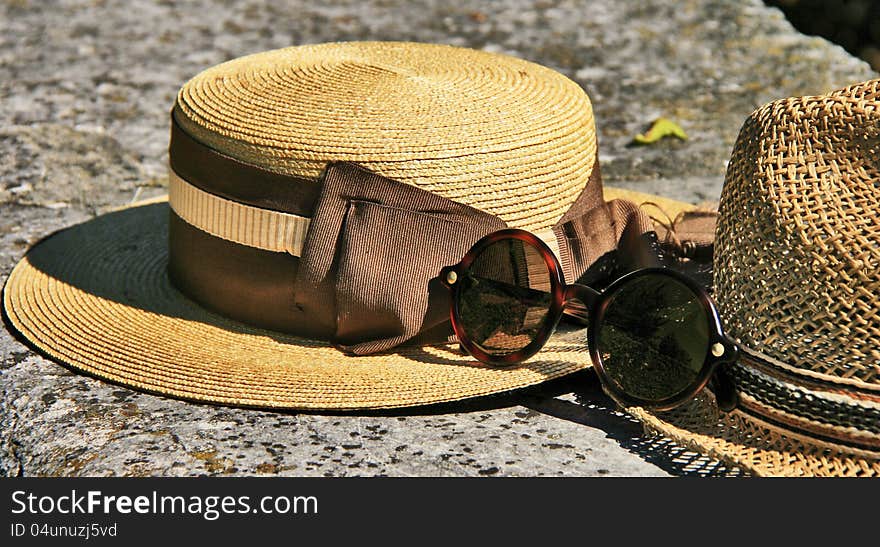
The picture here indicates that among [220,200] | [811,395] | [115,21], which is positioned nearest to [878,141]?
[811,395]

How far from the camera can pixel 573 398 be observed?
1.90 m

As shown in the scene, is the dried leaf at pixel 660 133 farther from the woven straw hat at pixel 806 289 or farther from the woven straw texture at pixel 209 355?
the woven straw hat at pixel 806 289

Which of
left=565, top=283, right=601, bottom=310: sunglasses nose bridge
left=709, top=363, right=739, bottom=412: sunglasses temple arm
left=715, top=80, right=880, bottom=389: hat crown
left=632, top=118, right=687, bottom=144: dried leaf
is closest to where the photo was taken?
left=715, top=80, right=880, bottom=389: hat crown

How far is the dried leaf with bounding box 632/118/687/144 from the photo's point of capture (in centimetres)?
365

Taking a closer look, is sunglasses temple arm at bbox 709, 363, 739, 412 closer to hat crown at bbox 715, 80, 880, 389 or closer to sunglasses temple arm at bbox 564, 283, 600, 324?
hat crown at bbox 715, 80, 880, 389

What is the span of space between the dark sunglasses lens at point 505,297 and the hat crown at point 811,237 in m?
0.32

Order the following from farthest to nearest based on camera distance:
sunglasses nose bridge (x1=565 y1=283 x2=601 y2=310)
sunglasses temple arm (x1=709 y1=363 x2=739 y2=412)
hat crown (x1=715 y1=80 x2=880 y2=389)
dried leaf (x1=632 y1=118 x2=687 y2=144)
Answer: dried leaf (x1=632 y1=118 x2=687 y2=144), sunglasses nose bridge (x1=565 y1=283 x2=601 y2=310), sunglasses temple arm (x1=709 y1=363 x2=739 y2=412), hat crown (x1=715 y1=80 x2=880 y2=389)

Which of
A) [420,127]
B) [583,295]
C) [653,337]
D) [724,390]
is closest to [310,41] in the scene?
[420,127]

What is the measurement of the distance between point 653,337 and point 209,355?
77cm

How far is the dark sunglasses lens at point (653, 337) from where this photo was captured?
63.6 inches

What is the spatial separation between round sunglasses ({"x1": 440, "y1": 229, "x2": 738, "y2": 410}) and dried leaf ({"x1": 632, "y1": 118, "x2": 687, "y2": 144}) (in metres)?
1.93

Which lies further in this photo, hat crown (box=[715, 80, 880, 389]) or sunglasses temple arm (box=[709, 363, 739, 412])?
sunglasses temple arm (box=[709, 363, 739, 412])

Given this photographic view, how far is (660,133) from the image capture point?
3.68 meters

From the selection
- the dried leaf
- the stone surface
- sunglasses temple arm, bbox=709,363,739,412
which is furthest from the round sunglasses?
the dried leaf
